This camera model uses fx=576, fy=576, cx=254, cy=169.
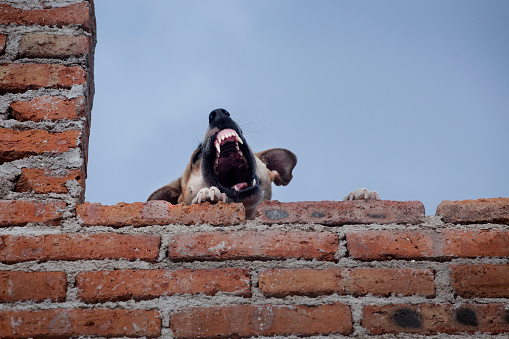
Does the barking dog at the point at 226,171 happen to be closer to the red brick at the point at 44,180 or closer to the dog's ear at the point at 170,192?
the dog's ear at the point at 170,192

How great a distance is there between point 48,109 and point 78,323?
787 millimetres

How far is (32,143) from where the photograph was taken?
2002 mm

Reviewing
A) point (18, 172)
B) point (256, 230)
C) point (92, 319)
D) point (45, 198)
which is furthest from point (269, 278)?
point (18, 172)

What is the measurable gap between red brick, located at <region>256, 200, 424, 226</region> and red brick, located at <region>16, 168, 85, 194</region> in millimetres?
663

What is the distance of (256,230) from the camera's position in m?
1.88

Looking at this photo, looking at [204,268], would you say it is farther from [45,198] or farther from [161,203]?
[45,198]

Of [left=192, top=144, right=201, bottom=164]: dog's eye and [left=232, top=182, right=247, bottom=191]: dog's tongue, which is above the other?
[left=192, top=144, right=201, bottom=164]: dog's eye

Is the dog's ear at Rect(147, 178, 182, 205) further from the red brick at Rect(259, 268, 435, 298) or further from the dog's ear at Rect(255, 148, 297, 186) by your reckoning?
the red brick at Rect(259, 268, 435, 298)

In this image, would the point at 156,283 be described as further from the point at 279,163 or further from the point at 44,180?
the point at 279,163

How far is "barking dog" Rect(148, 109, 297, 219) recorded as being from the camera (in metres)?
3.71

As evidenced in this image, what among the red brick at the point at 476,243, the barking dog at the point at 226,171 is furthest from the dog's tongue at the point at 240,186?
the red brick at the point at 476,243

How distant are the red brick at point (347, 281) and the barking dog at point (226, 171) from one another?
176 cm

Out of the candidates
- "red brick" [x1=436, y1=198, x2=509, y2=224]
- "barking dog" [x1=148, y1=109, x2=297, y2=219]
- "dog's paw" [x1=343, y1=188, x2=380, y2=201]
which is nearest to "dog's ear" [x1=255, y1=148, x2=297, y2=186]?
"barking dog" [x1=148, y1=109, x2=297, y2=219]

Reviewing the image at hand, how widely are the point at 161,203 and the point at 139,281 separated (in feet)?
0.99
